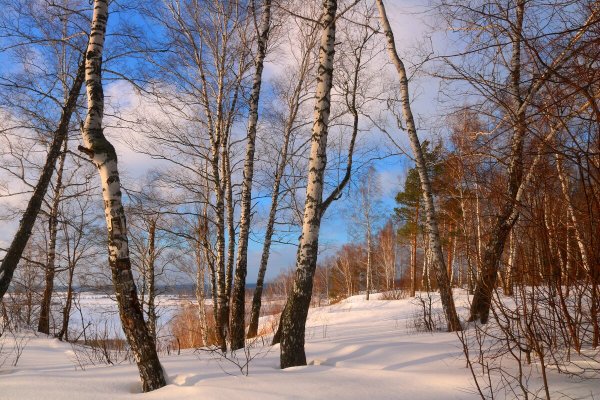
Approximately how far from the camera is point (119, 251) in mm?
3512

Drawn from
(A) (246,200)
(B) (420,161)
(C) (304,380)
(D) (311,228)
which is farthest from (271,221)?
(C) (304,380)

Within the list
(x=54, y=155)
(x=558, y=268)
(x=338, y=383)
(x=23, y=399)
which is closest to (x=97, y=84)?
(x=54, y=155)

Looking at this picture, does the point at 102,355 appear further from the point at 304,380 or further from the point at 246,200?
the point at 304,380

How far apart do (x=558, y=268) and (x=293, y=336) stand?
2566 mm

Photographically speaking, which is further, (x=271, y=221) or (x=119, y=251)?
(x=271, y=221)

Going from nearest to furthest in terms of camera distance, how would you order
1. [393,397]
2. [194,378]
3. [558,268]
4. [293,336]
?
[393,397]
[558,268]
[194,378]
[293,336]

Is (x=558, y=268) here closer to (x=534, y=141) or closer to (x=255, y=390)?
(x=534, y=141)

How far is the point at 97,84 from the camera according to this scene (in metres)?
3.99

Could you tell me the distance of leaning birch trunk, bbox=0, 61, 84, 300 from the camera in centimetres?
529

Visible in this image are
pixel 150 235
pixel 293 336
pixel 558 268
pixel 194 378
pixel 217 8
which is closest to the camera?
pixel 558 268

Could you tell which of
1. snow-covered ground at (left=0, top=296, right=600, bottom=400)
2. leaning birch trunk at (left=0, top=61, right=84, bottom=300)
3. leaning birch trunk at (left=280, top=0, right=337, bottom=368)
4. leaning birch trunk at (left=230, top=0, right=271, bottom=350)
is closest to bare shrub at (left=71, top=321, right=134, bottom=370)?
leaning birch trunk at (left=0, top=61, right=84, bottom=300)

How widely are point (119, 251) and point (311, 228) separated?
1.98m

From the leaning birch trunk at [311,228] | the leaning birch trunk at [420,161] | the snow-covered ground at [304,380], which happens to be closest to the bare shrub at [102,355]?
the snow-covered ground at [304,380]

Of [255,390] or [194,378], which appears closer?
[255,390]
